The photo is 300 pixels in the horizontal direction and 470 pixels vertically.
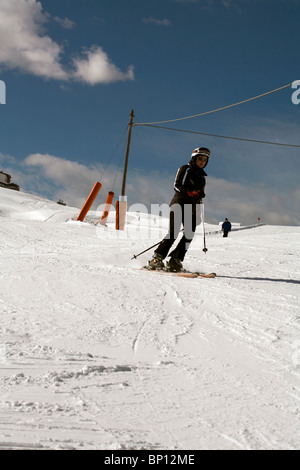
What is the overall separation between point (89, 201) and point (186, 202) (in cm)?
890

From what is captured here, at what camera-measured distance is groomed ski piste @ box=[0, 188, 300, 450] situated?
1.33 m

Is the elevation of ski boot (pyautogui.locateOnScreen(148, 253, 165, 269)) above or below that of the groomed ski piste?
above

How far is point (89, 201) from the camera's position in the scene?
Result: 46.1 feet

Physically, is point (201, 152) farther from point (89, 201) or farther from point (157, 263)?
point (89, 201)

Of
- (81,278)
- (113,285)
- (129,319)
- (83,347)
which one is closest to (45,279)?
(81,278)

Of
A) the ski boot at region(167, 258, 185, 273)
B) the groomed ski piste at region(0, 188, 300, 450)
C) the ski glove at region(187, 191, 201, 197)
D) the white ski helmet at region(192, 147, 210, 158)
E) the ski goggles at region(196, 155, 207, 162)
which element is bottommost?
the groomed ski piste at region(0, 188, 300, 450)

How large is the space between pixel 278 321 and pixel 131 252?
441 centimetres

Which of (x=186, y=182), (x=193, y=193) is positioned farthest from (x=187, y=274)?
(x=186, y=182)

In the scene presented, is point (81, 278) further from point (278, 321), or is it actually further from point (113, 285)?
point (278, 321)

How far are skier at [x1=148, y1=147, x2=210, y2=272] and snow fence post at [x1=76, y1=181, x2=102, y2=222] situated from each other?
865cm

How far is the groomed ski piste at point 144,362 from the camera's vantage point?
1325 mm

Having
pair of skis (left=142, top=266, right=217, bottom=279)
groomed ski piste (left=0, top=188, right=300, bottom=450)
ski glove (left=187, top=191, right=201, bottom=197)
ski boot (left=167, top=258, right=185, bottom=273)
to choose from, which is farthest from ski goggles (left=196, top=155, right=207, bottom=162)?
groomed ski piste (left=0, top=188, right=300, bottom=450)

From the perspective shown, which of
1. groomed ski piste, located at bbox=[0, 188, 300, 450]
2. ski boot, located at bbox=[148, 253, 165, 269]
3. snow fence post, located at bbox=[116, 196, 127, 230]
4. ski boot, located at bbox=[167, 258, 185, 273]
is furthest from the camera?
snow fence post, located at bbox=[116, 196, 127, 230]

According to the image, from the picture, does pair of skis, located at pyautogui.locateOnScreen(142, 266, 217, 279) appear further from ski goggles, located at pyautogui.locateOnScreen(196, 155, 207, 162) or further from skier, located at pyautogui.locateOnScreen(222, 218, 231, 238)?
skier, located at pyautogui.locateOnScreen(222, 218, 231, 238)
